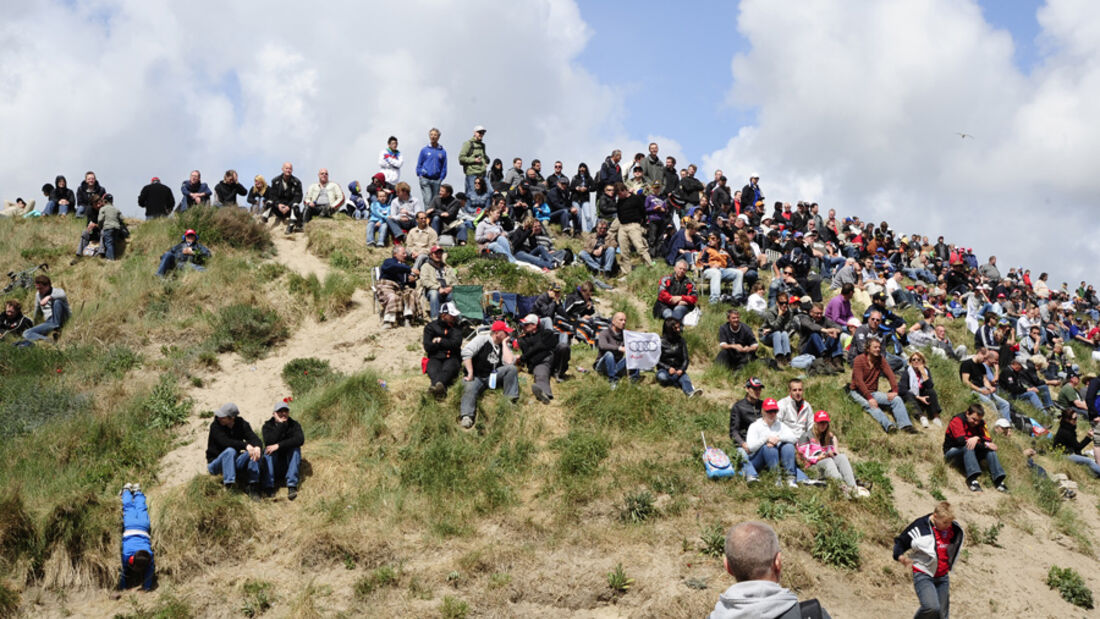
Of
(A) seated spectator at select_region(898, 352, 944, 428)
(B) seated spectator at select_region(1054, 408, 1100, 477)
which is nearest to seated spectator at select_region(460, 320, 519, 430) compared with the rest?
(A) seated spectator at select_region(898, 352, 944, 428)

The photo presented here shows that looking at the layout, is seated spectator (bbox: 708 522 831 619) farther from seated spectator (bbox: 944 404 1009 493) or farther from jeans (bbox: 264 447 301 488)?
seated spectator (bbox: 944 404 1009 493)

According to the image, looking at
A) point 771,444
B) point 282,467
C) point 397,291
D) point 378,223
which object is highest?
point 378,223

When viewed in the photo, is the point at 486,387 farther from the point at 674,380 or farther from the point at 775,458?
the point at 775,458

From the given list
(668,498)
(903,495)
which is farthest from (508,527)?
(903,495)

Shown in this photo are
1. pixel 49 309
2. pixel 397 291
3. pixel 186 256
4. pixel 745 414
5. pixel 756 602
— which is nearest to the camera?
pixel 756 602

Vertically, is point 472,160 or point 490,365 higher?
point 472,160

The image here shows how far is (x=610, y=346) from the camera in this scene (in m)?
13.6

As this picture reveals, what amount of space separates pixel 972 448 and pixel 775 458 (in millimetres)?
3533

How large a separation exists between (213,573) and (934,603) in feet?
25.8

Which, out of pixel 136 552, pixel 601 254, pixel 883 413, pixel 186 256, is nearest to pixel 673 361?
pixel 883 413

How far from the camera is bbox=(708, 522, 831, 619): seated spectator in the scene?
3.44 meters

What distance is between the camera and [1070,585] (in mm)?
9930

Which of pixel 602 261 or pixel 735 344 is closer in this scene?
pixel 735 344

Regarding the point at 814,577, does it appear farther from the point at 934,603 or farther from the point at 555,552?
the point at 555,552
